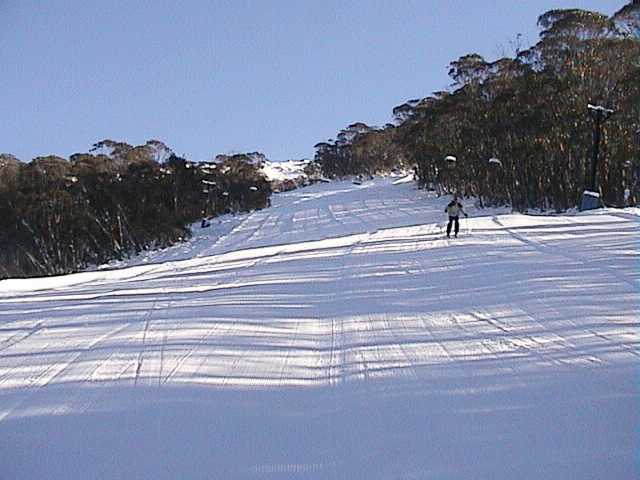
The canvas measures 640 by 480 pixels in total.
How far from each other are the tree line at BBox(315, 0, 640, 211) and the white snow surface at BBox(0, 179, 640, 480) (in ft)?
83.3

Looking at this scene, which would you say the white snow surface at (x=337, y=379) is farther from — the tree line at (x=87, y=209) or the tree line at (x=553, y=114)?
the tree line at (x=87, y=209)

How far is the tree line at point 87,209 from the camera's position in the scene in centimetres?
4147

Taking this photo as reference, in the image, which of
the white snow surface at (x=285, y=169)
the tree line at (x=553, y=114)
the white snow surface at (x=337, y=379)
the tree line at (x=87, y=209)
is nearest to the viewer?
the white snow surface at (x=337, y=379)

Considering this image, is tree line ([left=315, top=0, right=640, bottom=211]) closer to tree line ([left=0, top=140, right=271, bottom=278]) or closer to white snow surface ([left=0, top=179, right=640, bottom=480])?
tree line ([left=0, top=140, right=271, bottom=278])

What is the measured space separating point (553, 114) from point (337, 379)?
115 feet

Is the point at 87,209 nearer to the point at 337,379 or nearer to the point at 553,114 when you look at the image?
the point at 553,114

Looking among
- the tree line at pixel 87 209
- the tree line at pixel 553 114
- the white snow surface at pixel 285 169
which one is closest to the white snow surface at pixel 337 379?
the tree line at pixel 553 114

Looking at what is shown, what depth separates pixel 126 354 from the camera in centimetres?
726

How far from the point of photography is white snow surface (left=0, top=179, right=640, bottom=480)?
4410mm

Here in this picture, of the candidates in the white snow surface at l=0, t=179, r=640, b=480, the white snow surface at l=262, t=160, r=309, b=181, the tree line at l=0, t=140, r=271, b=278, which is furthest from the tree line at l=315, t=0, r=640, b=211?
the white snow surface at l=262, t=160, r=309, b=181

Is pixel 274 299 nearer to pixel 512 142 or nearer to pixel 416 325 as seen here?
pixel 416 325

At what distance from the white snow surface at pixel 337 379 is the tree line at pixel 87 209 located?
100ft

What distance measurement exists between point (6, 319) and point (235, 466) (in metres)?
7.53

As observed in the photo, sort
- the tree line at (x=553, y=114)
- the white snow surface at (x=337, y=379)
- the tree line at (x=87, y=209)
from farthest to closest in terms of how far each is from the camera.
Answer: the tree line at (x=87, y=209)
the tree line at (x=553, y=114)
the white snow surface at (x=337, y=379)
